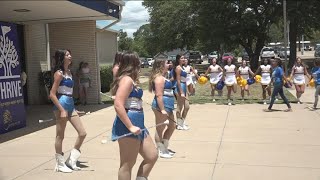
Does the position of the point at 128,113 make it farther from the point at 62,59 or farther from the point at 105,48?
the point at 105,48

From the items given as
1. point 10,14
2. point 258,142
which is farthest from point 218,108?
point 10,14

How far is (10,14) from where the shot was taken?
12.6m

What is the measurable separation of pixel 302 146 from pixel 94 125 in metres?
5.31

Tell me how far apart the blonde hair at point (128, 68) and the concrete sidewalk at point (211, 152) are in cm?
229

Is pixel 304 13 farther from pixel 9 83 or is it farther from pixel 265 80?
pixel 9 83

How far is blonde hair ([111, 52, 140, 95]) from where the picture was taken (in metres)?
4.49

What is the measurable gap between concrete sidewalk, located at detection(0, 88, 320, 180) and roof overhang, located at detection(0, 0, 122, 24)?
2998 millimetres

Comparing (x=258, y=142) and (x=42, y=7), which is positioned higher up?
(x=42, y=7)

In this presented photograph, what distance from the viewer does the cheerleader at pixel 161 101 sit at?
21.8ft

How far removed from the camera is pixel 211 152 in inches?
316

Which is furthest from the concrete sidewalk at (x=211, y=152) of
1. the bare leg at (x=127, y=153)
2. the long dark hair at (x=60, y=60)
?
the bare leg at (x=127, y=153)

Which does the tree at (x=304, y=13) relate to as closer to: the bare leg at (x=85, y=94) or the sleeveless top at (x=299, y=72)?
the sleeveless top at (x=299, y=72)

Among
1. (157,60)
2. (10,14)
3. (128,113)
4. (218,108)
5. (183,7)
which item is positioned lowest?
(218,108)

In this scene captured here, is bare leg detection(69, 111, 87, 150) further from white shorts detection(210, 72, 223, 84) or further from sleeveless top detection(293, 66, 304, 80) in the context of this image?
sleeveless top detection(293, 66, 304, 80)
